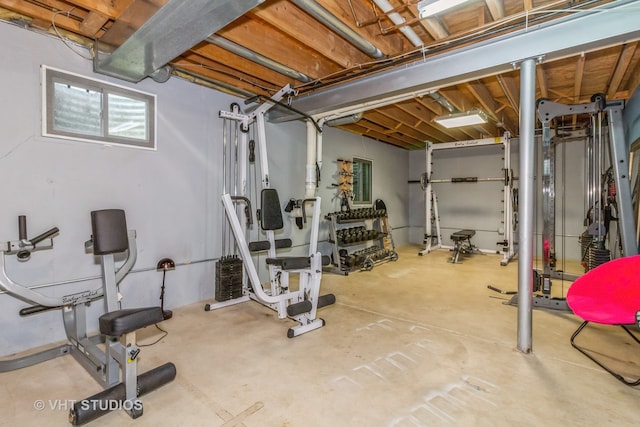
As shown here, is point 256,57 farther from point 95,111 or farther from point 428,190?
point 428,190

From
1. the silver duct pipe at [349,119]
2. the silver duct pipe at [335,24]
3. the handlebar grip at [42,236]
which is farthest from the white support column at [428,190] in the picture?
the handlebar grip at [42,236]

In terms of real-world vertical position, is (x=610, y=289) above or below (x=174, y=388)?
above

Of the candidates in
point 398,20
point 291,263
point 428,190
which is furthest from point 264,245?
point 428,190

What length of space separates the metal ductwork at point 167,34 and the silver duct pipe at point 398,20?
960 mm

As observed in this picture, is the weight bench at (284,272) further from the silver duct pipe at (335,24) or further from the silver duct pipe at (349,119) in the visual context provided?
the silver duct pipe at (349,119)

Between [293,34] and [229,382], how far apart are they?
104 inches

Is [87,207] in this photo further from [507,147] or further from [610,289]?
[507,147]

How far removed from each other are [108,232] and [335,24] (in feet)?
7.36

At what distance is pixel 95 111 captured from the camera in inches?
109

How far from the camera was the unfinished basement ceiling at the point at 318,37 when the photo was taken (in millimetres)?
2121

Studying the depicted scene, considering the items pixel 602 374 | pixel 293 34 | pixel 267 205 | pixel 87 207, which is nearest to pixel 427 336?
pixel 602 374

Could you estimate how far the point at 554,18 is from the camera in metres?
2.20

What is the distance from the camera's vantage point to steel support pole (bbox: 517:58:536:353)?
229 cm

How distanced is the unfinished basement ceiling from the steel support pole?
0.73ft
